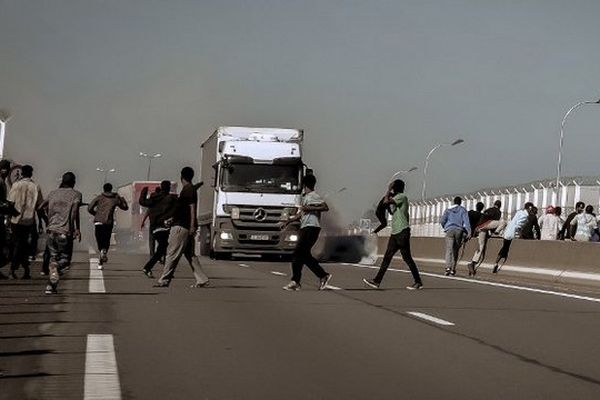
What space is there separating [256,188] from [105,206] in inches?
409

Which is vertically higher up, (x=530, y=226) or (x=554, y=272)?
(x=530, y=226)

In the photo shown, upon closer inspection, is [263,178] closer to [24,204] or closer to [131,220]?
[24,204]

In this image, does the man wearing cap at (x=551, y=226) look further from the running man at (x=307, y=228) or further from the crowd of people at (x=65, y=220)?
the running man at (x=307, y=228)

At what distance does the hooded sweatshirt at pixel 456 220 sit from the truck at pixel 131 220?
30.3 metres

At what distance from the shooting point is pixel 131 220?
6544 cm

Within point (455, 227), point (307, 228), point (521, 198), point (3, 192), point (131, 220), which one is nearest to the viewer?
point (3, 192)

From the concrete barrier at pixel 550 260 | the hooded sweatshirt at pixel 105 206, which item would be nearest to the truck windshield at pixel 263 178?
the concrete barrier at pixel 550 260

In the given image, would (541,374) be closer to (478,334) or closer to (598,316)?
(478,334)

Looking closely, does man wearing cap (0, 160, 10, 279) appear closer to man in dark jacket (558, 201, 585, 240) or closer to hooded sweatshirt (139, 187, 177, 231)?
hooded sweatshirt (139, 187, 177, 231)

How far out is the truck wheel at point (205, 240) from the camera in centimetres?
4029

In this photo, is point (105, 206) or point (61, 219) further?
point (105, 206)

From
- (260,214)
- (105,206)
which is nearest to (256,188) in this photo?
(260,214)

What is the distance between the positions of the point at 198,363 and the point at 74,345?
5.08 ft

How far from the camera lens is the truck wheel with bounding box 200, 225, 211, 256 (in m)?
40.3
